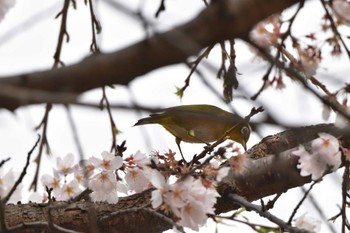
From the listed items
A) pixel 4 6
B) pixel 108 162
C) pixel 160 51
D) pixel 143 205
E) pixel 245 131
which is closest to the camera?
pixel 160 51

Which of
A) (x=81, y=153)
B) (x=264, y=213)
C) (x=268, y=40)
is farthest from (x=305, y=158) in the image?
(x=81, y=153)

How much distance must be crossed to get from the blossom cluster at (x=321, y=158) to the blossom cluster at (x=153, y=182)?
1.06 ft

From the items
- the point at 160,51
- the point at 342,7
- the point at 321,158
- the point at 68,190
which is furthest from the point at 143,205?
the point at 160,51

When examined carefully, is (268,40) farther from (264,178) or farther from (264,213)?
(264,213)

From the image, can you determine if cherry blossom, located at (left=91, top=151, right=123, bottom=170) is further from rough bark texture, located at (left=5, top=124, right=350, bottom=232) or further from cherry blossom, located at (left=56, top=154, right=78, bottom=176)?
cherry blossom, located at (left=56, top=154, right=78, bottom=176)

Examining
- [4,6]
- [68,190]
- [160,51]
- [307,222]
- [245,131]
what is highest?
[4,6]

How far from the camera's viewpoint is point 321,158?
229 cm

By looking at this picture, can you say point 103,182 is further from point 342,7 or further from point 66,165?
point 342,7

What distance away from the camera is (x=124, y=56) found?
115cm

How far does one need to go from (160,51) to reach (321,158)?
51.9 inches

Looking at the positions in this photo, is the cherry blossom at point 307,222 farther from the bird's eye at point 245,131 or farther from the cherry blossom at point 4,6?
the cherry blossom at point 4,6

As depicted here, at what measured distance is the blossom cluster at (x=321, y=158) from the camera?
89.5 inches

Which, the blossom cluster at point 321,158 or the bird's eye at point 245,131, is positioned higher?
the bird's eye at point 245,131

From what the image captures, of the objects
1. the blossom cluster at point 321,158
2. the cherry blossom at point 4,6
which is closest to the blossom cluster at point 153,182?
the blossom cluster at point 321,158
